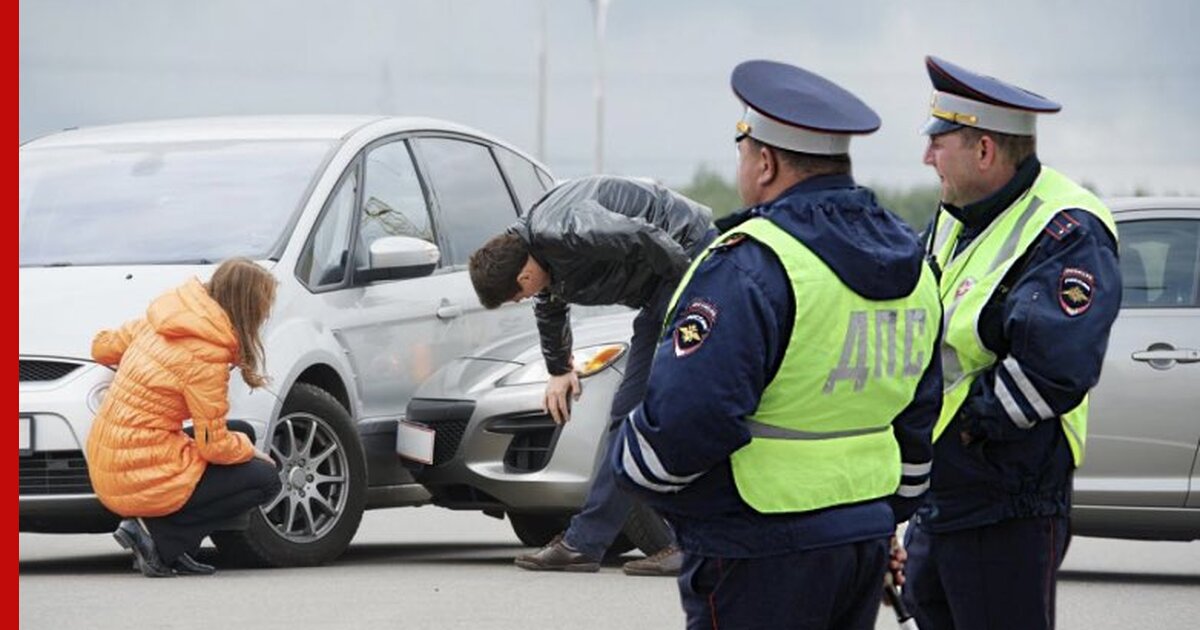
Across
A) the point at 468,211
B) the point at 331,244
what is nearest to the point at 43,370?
the point at 331,244

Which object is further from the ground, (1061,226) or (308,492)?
(1061,226)

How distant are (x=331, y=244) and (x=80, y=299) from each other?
4.00 ft

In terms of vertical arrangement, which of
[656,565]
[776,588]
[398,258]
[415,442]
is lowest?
[656,565]

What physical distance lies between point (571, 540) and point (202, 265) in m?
1.94

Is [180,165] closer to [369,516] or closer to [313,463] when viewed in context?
[313,463]

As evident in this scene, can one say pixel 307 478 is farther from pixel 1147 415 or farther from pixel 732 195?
pixel 732 195

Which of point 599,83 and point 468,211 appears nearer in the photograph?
point 468,211

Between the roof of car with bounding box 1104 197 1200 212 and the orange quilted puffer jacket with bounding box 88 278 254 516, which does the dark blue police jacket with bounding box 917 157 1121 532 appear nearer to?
the orange quilted puffer jacket with bounding box 88 278 254 516

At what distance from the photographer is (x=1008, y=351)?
16.7 feet

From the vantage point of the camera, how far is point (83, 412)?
30.5 ft

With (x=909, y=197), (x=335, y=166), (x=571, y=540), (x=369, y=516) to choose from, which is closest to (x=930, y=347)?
(x=571, y=540)

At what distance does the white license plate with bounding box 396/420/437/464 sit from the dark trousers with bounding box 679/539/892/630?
608cm

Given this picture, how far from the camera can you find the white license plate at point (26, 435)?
9227 millimetres

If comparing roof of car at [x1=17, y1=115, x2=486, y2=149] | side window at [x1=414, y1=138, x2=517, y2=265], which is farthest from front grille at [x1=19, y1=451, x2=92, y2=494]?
side window at [x1=414, y1=138, x2=517, y2=265]
